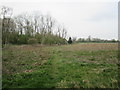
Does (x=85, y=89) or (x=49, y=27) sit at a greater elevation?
(x=49, y=27)

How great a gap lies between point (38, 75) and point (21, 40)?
41051 mm

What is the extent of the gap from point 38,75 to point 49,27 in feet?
198

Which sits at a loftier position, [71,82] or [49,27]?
[49,27]

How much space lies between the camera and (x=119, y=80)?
5.66 m

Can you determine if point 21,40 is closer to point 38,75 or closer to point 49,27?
point 49,27

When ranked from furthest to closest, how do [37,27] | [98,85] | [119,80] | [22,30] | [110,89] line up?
[37,27]
[22,30]
[119,80]
[98,85]
[110,89]

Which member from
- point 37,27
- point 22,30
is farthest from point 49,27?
point 22,30

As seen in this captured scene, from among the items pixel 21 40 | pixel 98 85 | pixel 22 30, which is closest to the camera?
pixel 98 85

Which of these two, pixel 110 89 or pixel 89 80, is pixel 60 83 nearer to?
pixel 89 80

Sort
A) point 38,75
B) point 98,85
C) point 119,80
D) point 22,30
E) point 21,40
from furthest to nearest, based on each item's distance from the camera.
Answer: point 22,30 < point 21,40 < point 38,75 < point 119,80 < point 98,85

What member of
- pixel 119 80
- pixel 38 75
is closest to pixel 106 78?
pixel 119 80

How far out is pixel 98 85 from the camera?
205 inches

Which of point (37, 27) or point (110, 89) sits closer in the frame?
point (110, 89)

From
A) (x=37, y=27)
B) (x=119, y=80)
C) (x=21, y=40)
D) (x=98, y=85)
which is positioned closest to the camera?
(x=98, y=85)
